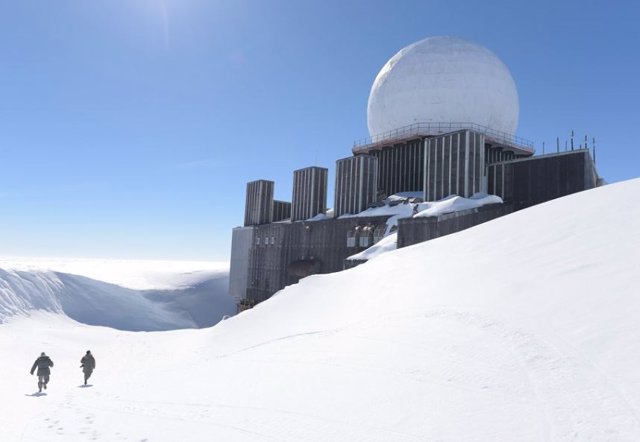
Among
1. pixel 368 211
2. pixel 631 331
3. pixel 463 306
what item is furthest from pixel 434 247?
pixel 368 211

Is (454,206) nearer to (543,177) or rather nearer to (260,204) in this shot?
(543,177)

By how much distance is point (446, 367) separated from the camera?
627 cm

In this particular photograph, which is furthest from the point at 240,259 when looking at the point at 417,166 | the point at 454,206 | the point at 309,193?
the point at 454,206

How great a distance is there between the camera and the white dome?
37438mm

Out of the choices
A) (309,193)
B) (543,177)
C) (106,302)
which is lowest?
(106,302)

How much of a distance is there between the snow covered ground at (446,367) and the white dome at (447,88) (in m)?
25.8

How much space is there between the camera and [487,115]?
37719 millimetres

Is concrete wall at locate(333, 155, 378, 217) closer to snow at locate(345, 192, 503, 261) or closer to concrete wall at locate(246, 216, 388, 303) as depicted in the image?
concrete wall at locate(246, 216, 388, 303)

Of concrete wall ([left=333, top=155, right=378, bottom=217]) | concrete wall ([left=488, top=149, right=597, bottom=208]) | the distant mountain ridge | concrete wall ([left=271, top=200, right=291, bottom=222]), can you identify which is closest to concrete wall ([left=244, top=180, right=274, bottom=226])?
concrete wall ([left=271, top=200, right=291, bottom=222])

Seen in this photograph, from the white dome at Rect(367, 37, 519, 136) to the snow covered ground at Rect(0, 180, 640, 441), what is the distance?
25.8 m

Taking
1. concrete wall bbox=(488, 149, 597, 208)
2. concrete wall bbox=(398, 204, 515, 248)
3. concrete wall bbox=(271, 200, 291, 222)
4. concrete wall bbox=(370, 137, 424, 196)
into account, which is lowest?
concrete wall bbox=(398, 204, 515, 248)

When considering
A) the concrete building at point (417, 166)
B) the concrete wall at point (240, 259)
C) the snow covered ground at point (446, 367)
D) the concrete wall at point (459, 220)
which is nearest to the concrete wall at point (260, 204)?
the concrete building at point (417, 166)

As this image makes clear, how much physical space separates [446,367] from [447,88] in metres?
35.4

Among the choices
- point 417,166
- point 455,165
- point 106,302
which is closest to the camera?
point 455,165
